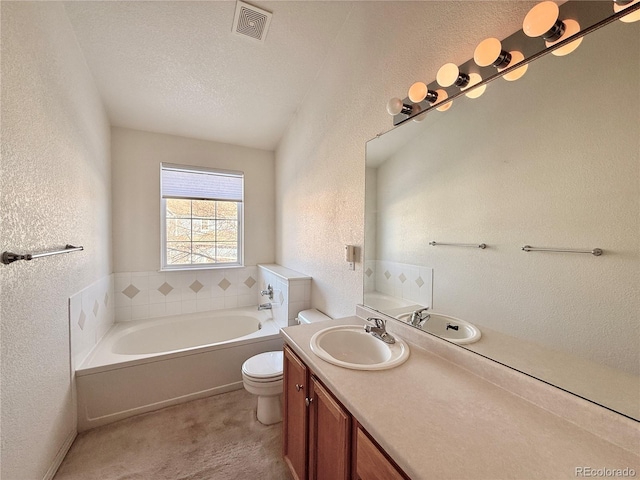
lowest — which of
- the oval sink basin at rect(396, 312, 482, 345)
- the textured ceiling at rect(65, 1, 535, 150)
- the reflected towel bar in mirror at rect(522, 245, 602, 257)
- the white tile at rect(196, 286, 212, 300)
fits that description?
the white tile at rect(196, 286, 212, 300)

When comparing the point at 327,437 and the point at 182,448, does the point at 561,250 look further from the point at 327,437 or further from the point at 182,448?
the point at 182,448

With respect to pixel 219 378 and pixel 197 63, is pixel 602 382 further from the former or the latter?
pixel 197 63

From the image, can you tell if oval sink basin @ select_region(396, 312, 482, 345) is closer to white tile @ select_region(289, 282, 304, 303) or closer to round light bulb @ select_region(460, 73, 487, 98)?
round light bulb @ select_region(460, 73, 487, 98)

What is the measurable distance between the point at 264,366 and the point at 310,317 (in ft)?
1.69

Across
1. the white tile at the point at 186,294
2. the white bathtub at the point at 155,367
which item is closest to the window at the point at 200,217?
the white tile at the point at 186,294

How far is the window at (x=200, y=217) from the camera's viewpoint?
2.96 metres

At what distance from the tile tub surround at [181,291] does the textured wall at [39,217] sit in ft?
3.09

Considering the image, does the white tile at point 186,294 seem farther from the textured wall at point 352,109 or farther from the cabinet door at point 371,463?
the cabinet door at point 371,463

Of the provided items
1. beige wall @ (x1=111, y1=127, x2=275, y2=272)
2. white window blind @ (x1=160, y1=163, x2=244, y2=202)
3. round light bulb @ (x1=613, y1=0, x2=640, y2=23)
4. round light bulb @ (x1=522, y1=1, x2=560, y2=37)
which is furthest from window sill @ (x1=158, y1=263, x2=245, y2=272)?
round light bulb @ (x1=613, y1=0, x2=640, y2=23)

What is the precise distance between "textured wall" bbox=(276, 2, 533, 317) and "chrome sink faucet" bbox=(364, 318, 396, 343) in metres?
0.41

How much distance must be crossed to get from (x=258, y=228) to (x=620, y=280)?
10.3 ft

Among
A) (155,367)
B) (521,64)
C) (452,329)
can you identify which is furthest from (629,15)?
(155,367)

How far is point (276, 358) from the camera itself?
6.65 ft

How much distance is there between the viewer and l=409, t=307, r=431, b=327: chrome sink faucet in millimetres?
1288
